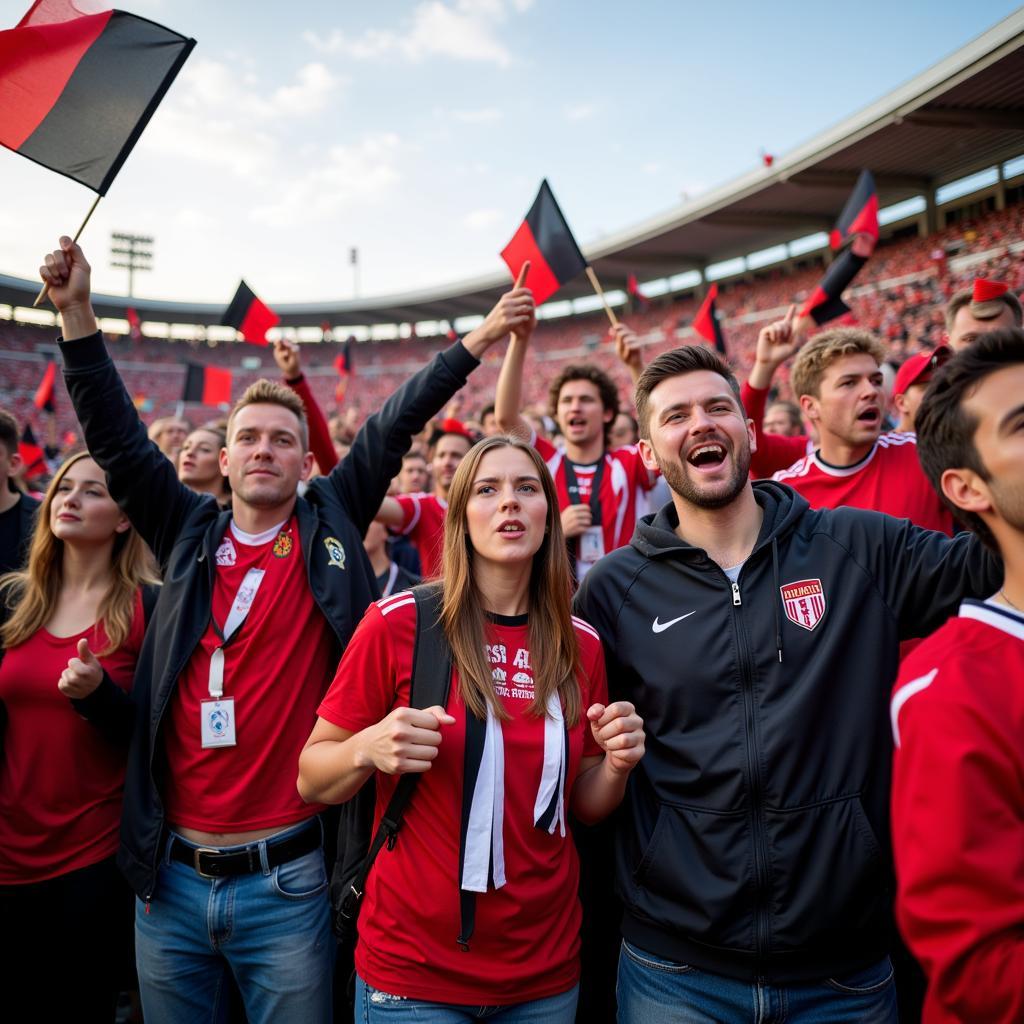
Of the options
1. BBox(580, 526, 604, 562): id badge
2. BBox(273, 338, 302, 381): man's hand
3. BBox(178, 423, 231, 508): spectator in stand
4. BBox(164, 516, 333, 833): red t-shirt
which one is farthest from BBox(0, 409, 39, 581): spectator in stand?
BBox(580, 526, 604, 562): id badge

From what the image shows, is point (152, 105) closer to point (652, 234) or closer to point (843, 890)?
point (843, 890)

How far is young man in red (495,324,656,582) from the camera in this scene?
172 inches

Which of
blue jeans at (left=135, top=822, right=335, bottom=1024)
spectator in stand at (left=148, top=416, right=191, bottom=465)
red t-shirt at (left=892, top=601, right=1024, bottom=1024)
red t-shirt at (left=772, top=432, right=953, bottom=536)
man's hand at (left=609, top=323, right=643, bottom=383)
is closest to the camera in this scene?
red t-shirt at (left=892, top=601, right=1024, bottom=1024)

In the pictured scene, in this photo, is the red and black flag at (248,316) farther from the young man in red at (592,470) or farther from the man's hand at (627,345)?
the man's hand at (627,345)

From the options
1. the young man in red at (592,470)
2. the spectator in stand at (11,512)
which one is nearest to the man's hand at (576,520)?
the young man in red at (592,470)

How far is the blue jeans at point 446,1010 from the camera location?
71.9 inches

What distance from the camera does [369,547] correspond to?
16.0ft

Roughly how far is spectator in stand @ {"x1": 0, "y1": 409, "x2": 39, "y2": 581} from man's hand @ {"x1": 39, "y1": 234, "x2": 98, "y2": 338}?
154 cm

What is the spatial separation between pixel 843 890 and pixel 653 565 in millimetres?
1026

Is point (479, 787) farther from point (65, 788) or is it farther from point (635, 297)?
point (635, 297)

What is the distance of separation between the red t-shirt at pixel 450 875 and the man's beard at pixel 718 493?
0.75m

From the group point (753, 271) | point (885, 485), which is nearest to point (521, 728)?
point (885, 485)

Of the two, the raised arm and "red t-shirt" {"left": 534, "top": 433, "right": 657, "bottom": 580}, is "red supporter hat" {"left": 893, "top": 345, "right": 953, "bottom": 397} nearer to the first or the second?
"red t-shirt" {"left": 534, "top": 433, "right": 657, "bottom": 580}

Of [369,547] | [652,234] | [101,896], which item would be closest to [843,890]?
[101,896]
